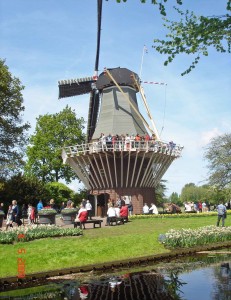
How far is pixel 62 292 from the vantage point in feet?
31.1

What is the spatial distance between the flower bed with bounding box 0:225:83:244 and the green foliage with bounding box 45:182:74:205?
27608 millimetres

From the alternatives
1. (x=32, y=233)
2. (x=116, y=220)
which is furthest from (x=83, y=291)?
(x=116, y=220)

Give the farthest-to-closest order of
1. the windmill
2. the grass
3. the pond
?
the windmill
the grass
the pond

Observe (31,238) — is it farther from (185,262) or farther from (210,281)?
(210,281)

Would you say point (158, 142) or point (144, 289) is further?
point (158, 142)

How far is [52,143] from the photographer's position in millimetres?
50156

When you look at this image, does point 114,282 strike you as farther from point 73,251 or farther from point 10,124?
point 10,124

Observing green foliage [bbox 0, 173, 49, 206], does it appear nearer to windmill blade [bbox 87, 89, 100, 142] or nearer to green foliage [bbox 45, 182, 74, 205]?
green foliage [bbox 45, 182, 74, 205]

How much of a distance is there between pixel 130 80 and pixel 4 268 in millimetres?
28530

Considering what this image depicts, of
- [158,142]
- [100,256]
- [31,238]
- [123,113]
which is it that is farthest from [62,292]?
[123,113]

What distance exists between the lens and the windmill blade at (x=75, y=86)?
42062mm

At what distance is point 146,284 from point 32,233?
26.1ft

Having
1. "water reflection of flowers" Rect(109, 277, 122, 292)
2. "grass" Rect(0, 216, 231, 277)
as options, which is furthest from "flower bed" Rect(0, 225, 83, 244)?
"water reflection of flowers" Rect(109, 277, 122, 292)

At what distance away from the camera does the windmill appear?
32719 millimetres
